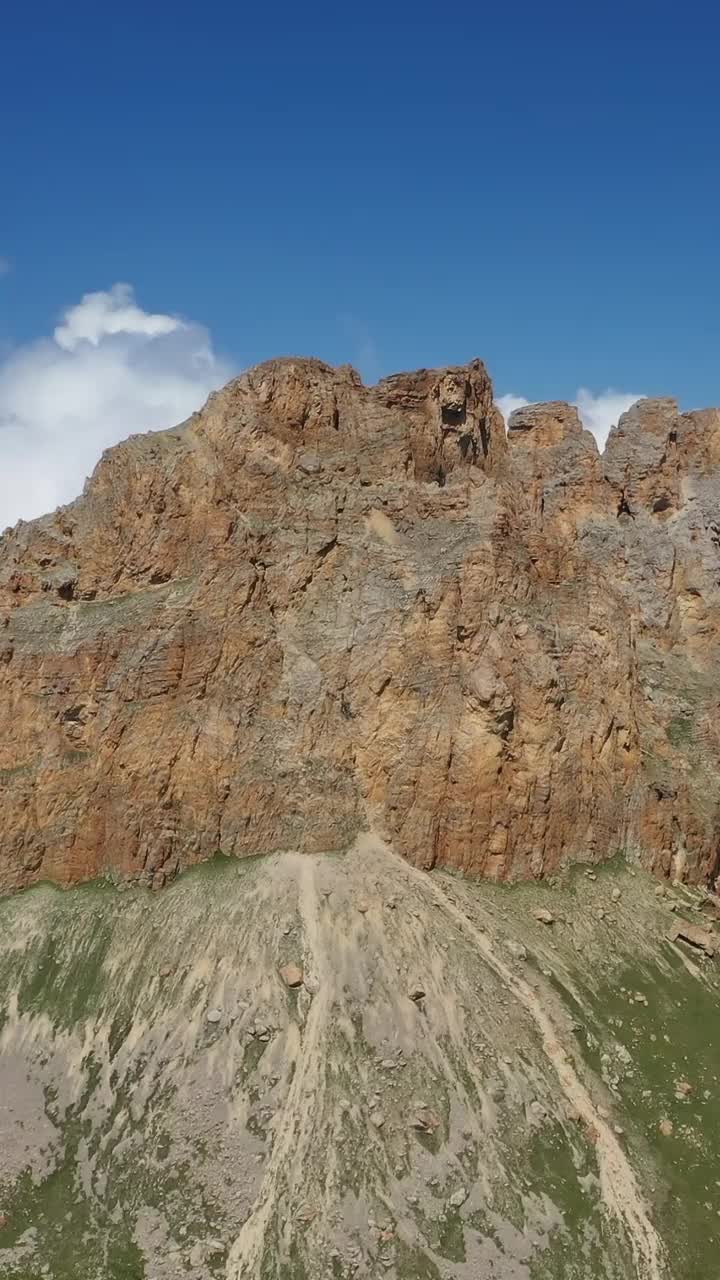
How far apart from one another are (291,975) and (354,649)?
73.6 feet

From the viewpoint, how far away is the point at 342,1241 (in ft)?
99.3

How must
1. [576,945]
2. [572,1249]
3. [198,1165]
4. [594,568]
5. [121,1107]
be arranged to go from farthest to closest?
1. [594,568]
2. [576,945]
3. [121,1107]
4. [198,1165]
5. [572,1249]

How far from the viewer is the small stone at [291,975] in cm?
3953

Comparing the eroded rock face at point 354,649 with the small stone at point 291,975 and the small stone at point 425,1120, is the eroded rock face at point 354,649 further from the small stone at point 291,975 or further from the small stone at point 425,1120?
the small stone at point 425,1120

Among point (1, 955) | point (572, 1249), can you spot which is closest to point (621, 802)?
point (572, 1249)

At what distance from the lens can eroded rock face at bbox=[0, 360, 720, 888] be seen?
48969mm

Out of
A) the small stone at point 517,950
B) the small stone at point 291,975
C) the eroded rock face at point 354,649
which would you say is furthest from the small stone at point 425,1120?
the eroded rock face at point 354,649

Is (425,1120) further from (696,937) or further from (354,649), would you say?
(354,649)

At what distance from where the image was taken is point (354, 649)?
5262 cm

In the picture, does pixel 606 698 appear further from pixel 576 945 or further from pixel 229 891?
pixel 229 891

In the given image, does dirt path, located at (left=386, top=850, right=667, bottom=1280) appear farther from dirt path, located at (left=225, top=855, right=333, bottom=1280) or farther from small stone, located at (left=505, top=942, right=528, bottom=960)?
dirt path, located at (left=225, top=855, right=333, bottom=1280)

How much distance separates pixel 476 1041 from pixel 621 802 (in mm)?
21199

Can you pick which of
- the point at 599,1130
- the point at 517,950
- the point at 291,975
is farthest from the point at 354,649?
the point at 599,1130

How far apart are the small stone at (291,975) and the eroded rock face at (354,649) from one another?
8208 millimetres
